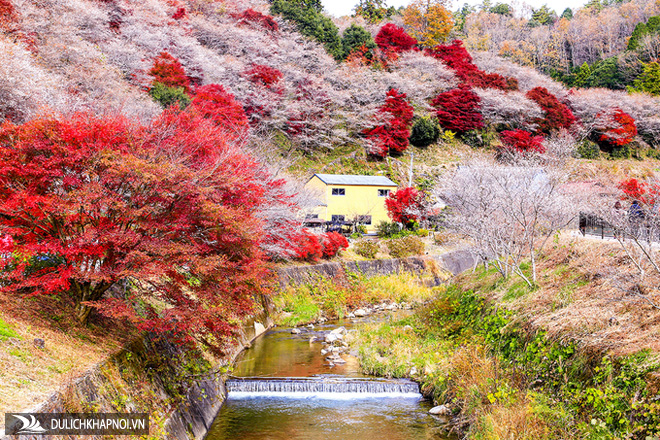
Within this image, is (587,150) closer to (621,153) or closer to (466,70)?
(621,153)

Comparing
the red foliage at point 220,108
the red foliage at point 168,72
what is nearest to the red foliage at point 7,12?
the red foliage at point 220,108

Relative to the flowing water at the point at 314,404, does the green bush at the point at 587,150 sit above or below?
above

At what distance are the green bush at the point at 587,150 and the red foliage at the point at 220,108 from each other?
3717 cm

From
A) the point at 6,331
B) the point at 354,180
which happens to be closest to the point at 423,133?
the point at 354,180

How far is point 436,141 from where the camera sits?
162 feet

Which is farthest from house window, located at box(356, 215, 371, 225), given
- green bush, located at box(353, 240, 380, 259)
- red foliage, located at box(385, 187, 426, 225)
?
green bush, located at box(353, 240, 380, 259)

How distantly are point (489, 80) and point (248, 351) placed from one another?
49876 millimetres

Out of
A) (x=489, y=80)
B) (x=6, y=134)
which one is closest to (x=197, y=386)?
(x=6, y=134)

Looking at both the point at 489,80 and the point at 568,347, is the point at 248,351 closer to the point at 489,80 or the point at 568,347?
the point at 568,347

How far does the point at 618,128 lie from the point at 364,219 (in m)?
32.7

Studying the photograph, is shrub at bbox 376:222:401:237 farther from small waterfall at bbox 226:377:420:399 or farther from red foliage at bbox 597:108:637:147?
red foliage at bbox 597:108:637:147

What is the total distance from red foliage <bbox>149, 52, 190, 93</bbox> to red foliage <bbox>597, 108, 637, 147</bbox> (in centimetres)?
4440

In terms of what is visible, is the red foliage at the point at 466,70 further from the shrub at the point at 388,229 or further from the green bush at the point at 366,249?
the green bush at the point at 366,249

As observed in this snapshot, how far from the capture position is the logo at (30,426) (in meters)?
5.01
